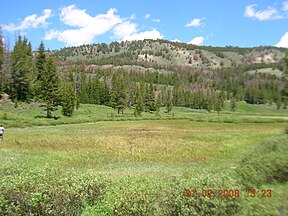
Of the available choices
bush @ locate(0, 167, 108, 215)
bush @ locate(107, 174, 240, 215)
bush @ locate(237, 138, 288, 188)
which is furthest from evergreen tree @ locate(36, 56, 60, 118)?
bush @ locate(237, 138, 288, 188)

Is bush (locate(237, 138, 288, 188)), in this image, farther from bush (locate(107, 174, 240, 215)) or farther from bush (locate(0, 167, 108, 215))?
bush (locate(0, 167, 108, 215))

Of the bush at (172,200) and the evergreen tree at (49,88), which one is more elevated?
the evergreen tree at (49,88)

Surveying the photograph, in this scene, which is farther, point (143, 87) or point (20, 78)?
point (143, 87)

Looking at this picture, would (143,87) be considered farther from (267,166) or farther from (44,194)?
(267,166)

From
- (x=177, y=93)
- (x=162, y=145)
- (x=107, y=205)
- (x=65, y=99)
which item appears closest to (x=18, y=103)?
(x=65, y=99)

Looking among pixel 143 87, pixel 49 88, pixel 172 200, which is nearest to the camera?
pixel 172 200

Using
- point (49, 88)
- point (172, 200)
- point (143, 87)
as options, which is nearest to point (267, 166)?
point (172, 200)

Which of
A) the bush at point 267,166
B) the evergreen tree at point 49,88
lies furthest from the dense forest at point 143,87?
Result: the bush at point 267,166

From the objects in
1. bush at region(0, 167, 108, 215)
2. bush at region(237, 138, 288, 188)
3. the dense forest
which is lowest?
bush at region(0, 167, 108, 215)

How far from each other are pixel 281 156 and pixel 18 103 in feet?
263

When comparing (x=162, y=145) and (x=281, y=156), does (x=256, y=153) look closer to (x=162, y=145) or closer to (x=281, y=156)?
(x=281, y=156)

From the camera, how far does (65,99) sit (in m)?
78.9

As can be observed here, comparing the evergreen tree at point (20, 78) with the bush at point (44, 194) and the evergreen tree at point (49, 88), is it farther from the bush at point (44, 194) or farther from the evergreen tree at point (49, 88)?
the bush at point (44, 194)
